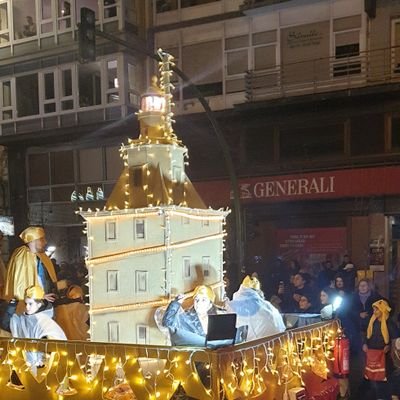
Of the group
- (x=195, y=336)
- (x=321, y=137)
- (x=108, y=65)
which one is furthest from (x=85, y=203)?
(x=195, y=336)

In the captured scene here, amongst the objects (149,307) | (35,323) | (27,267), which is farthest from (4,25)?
(149,307)

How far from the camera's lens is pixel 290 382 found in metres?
5.85

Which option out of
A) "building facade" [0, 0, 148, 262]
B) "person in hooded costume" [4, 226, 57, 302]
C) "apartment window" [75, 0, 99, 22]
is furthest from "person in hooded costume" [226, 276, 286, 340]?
"apartment window" [75, 0, 99, 22]

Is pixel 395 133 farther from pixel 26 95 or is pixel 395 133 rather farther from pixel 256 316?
pixel 26 95

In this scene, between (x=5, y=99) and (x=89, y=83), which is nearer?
(x=89, y=83)

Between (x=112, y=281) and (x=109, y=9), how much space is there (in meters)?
16.6

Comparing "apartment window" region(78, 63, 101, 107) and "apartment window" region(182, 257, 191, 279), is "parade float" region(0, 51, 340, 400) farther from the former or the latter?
Result: "apartment window" region(78, 63, 101, 107)

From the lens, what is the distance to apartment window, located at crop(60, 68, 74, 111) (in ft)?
70.6

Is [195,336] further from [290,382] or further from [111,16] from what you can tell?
[111,16]

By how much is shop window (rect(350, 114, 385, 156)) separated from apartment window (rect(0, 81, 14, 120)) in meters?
13.2

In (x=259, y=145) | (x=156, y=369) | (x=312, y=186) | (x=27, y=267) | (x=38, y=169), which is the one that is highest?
(x=259, y=145)

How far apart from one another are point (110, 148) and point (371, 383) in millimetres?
14549

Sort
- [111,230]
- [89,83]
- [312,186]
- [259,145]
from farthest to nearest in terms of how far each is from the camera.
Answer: [89,83] → [259,145] → [312,186] → [111,230]

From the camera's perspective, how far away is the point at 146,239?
20.4ft
